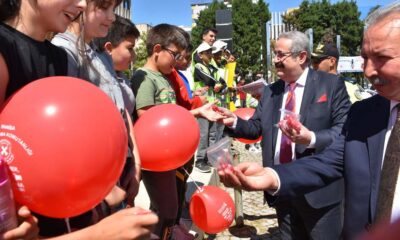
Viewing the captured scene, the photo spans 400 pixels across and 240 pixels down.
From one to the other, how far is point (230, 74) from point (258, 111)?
5367mm

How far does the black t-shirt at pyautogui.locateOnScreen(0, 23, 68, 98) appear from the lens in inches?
52.6

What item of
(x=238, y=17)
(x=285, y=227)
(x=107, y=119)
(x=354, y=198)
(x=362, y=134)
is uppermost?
(x=238, y=17)

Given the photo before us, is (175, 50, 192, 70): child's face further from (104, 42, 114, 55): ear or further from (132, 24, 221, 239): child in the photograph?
(104, 42, 114, 55): ear

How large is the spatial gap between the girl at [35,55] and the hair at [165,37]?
5.45 feet

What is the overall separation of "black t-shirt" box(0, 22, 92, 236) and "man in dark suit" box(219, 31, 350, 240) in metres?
1.69

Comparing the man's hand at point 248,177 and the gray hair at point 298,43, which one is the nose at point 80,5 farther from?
the gray hair at point 298,43

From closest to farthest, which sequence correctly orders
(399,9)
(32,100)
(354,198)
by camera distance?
(32,100) → (399,9) → (354,198)

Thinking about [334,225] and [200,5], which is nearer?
[334,225]

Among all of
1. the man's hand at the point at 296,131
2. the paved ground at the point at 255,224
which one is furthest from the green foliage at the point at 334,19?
the man's hand at the point at 296,131

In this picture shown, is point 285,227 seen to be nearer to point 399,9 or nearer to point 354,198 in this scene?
point 354,198

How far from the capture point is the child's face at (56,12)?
1472 millimetres

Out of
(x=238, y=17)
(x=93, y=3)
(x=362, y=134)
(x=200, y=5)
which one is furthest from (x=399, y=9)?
(x=200, y=5)

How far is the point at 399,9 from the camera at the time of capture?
5.44 ft

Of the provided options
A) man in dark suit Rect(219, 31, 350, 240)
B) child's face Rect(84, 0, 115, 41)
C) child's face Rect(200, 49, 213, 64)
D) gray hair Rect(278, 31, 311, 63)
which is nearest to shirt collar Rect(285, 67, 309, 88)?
man in dark suit Rect(219, 31, 350, 240)
